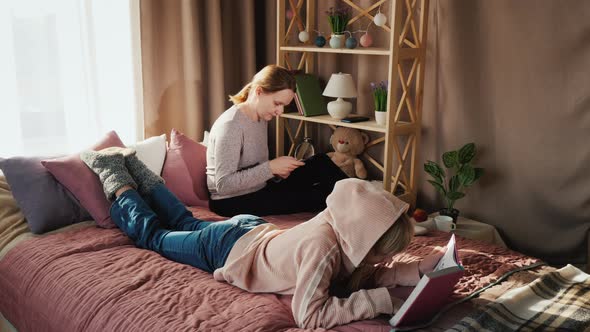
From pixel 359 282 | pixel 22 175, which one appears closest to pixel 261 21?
pixel 22 175

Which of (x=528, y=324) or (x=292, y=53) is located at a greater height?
(x=292, y=53)

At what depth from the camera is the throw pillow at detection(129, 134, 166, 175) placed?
265cm

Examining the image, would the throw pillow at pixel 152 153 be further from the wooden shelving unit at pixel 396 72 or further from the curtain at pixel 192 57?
the wooden shelving unit at pixel 396 72

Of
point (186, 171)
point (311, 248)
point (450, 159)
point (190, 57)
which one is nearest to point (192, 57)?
point (190, 57)

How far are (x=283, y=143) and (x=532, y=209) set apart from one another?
1426 millimetres

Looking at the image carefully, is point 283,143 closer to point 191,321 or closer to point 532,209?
point 532,209

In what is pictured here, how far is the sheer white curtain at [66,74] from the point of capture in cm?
262

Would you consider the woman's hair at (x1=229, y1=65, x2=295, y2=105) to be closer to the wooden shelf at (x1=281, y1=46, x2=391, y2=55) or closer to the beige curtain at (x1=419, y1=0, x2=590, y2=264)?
the wooden shelf at (x1=281, y1=46, x2=391, y2=55)

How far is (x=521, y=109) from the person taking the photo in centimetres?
254

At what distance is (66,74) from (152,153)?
2.11ft

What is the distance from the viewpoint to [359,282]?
5.64 ft

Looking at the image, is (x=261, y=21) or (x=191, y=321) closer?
(x=191, y=321)

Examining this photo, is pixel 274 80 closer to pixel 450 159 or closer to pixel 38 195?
pixel 450 159

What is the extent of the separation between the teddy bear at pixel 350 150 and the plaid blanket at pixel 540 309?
138 centimetres
